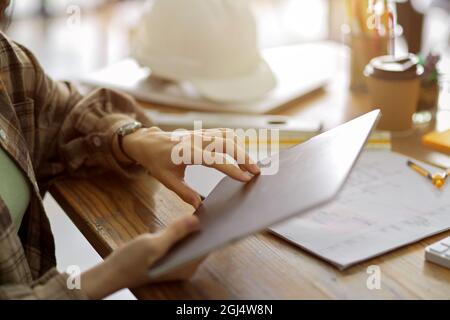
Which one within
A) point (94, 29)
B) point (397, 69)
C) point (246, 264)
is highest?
point (397, 69)

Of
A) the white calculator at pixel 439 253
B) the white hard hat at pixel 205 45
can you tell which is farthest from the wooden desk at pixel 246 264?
the white hard hat at pixel 205 45

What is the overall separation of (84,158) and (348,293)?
0.48 m

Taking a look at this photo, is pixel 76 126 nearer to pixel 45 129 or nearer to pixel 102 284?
pixel 45 129

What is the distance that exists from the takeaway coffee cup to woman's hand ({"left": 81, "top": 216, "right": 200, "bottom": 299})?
1.88 ft

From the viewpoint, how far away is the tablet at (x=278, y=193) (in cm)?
61

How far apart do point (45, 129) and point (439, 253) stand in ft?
1.95

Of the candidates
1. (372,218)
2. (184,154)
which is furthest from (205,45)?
(372,218)

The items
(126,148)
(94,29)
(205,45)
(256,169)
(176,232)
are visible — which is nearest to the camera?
(176,232)

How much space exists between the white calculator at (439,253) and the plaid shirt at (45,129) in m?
0.44

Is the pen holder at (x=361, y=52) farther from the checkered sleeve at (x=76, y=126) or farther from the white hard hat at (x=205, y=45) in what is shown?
the checkered sleeve at (x=76, y=126)

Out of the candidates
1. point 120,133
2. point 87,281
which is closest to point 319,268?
point 87,281

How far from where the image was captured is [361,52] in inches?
51.6
